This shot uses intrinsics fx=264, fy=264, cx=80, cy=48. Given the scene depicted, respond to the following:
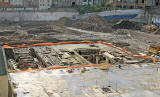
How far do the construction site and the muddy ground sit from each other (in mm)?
143

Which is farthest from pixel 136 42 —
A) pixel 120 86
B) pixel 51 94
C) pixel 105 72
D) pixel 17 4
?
pixel 17 4

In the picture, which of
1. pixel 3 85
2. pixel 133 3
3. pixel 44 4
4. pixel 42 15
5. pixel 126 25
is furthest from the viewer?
pixel 133 3

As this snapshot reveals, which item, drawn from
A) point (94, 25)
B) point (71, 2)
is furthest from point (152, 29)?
point (71, 2)

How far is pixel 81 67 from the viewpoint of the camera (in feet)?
73.4

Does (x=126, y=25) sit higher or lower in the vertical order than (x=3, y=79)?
higher

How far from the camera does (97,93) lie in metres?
16.8

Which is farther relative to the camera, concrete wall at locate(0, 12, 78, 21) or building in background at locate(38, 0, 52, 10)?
building in background at locate(38, 0, 52, 10)

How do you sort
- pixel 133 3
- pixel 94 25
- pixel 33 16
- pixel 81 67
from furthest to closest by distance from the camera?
pixel 133 3
pixel 33 16
pixel 94 25
pixel 81 67

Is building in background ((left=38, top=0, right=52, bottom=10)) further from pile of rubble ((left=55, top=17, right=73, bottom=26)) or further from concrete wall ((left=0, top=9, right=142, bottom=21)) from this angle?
pile of rubble ((left=55, top=17, right=73, bottom=26))

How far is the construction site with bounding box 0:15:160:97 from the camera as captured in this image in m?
17.3

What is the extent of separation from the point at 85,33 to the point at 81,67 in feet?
70.1

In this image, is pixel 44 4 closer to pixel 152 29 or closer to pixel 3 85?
pixel 152 29

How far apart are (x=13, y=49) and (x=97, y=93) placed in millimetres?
15125

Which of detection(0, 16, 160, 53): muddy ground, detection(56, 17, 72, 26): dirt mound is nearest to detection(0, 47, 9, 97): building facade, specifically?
detection(0, 16, 160, 53): muddy ground
